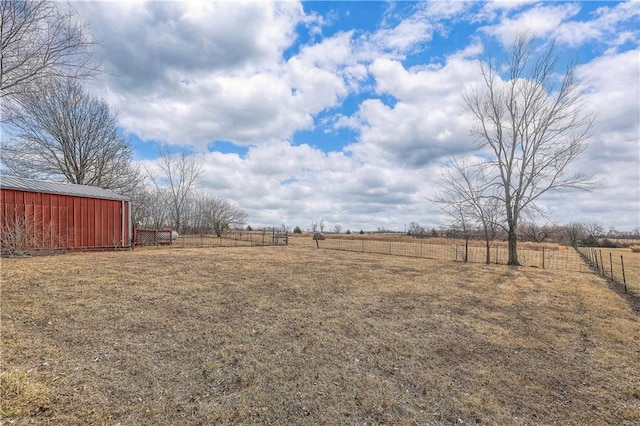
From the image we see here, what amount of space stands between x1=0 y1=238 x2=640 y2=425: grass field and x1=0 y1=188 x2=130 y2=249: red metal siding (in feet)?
18.9

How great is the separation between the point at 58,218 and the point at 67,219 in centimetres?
38

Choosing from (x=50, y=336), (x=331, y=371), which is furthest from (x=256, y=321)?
(x=50, y=336)

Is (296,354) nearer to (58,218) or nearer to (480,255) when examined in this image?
(58,218)

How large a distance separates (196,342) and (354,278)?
6554 millimetres

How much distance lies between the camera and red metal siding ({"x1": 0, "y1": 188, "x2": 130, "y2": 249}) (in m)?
12.4

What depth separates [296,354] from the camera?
4.58 m

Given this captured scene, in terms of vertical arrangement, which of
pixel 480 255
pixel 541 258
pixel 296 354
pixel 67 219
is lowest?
pixel 541 258

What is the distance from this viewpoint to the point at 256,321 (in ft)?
19.2

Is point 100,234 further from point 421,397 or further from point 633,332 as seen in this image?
point 633,332

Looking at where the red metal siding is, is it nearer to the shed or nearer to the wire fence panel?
the shed

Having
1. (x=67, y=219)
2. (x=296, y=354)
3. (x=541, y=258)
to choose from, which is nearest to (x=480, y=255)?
(x=541, y=258)

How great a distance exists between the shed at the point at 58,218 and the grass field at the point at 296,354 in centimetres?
531

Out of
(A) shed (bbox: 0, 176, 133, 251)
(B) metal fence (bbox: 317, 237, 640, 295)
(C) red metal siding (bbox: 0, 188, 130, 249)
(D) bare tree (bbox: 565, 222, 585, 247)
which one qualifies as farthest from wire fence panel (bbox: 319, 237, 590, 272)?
(D) bare tree (bbox: 565, 222, 585, 247)

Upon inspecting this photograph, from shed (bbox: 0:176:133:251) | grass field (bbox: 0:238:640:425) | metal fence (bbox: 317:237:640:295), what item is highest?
shed (bbox: 0:176:133:251)
